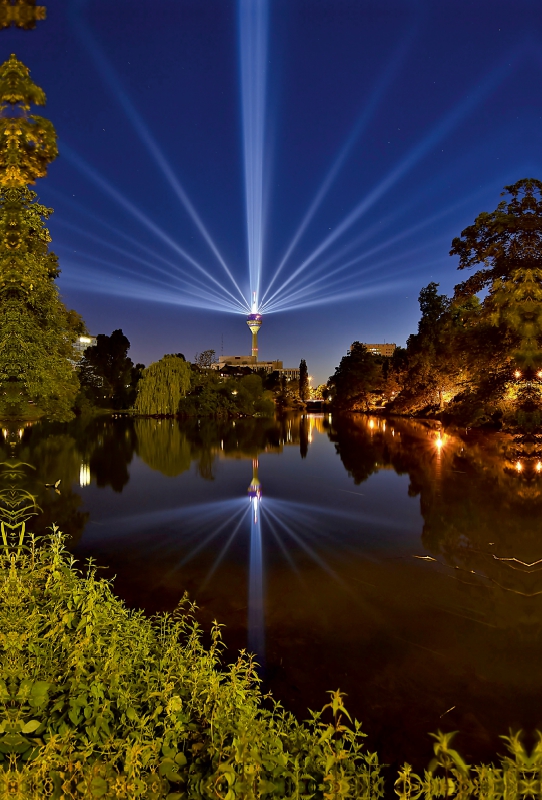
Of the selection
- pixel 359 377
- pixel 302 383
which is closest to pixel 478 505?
pixel 359 377

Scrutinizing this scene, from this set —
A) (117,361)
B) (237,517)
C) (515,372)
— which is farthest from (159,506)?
(117,361)

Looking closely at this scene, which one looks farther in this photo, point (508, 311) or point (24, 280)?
point (508, 311)

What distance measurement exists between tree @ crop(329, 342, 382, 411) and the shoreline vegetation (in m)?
69.0

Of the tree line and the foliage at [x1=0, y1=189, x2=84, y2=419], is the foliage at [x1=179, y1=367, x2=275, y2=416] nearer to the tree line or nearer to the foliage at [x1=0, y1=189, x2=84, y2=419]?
the tree line

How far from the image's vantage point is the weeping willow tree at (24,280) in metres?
5.93

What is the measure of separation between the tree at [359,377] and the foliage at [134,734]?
6928 centimetres

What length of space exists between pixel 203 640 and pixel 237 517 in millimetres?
6488

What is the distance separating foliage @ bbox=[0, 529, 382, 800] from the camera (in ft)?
7.97

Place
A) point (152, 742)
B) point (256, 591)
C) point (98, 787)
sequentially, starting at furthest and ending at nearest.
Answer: point (256, 591) < point (152, 742) < point (98, 787)

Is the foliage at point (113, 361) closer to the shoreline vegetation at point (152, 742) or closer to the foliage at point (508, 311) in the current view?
the foliage at point (508, 311)

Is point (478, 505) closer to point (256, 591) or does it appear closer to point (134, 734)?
point (256, 591)

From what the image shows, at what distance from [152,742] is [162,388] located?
50.1 meters

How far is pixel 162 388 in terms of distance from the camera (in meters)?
51.2

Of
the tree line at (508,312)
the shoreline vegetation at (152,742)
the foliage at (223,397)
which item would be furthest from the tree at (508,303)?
the foliage at (223,397)
